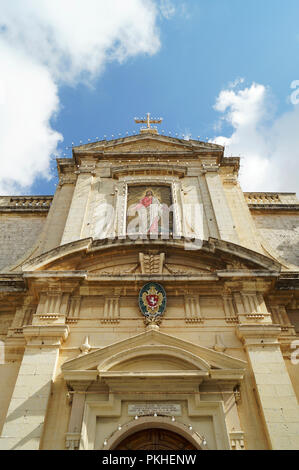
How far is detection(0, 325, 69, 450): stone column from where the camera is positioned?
6.97 metres

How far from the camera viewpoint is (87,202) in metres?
12.7

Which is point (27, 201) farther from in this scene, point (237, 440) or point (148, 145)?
point (237, 440)

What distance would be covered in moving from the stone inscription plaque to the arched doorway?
1.22ft

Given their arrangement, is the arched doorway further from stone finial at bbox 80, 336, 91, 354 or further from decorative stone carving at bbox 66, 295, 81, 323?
decorative stone carving at bbox 66, 295, 81, 323

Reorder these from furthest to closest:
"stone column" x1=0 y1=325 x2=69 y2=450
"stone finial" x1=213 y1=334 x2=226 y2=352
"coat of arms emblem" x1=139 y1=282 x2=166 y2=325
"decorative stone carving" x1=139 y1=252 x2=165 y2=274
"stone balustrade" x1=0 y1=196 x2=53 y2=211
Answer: "stone balustrade" x1=0 y1=196 x2=53 y2=211 < "decorative stone carving" x1=139 y1=252 x2=165 y2=274 < "coat of arms emblem" x1=139 y1=282 x2=166 y2=325 < "stone finial" x1=213 y1=334 x2=226 y2=352 < "stone column" x1=0 y1=325 x2=69 y2=450

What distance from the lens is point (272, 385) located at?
25.4 feet

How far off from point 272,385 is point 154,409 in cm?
245

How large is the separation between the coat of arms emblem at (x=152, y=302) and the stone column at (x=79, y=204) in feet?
9.92

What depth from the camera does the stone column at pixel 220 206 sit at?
11.5 m

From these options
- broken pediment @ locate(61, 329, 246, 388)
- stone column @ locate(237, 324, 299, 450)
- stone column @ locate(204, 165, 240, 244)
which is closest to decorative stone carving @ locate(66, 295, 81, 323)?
broken pediment @ locate(61, 329, 246, 388)

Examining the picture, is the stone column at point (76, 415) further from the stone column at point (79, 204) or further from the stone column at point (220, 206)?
the stone column at point (220, 206)

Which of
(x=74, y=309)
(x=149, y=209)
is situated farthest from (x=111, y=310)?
(x=149, y=209)

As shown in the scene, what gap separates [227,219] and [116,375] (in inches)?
248
